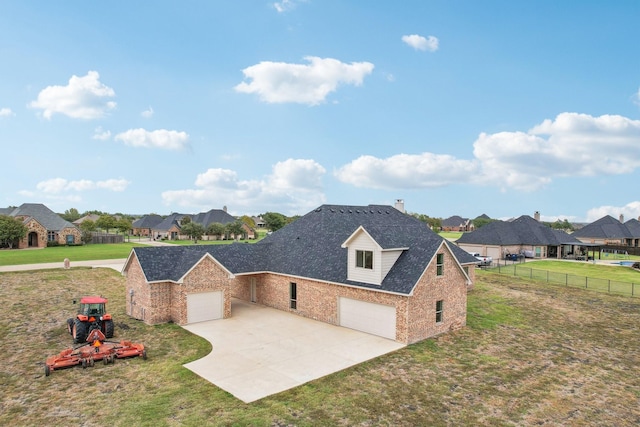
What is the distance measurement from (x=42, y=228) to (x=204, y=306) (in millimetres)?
63922

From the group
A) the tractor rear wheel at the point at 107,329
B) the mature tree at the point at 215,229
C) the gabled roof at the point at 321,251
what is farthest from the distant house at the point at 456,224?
the tractor rear wheel at the point at 107,329

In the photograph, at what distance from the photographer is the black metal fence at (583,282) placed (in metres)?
35.5

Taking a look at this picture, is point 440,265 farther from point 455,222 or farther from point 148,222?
point 455,222

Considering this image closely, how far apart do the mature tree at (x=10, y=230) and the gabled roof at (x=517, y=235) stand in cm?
7387

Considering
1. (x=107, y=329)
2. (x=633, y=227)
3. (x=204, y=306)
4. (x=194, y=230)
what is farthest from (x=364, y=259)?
(x=633, y=227)

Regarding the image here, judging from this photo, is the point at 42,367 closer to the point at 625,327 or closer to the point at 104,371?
the point at 104,371

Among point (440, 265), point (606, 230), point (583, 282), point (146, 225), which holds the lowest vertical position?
point (583, 282)

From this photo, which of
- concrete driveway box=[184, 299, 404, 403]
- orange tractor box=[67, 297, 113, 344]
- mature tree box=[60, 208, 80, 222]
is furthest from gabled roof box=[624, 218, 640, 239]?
mature tree box=[60, 208, 80, 222]

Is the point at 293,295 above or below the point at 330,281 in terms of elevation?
below

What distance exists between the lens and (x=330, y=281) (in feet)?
76.1

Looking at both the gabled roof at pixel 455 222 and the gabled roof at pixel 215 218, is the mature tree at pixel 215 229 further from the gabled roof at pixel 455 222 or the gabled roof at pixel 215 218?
the gabled roof at pixel 455 222

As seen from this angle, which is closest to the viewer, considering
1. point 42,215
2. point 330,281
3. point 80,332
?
point 80,332

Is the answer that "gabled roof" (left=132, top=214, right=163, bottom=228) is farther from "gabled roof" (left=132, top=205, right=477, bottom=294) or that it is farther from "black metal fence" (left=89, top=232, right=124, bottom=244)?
"gabled roof" (left=132, top=205, right=477, bottom=294)

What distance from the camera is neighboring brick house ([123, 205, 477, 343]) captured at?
67.9 ft
